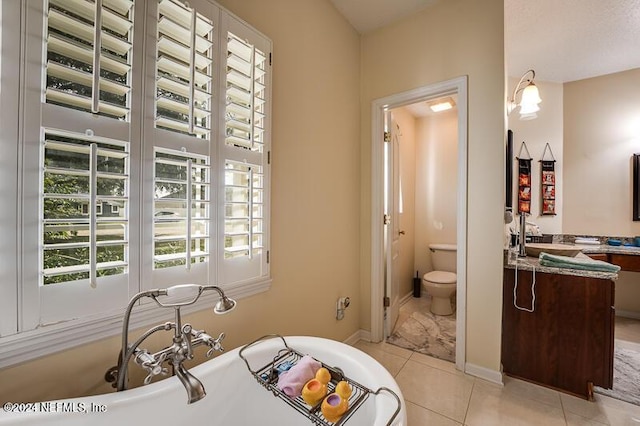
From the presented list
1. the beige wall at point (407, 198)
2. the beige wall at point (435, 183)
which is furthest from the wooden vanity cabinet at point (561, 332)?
the beige wall at point (435, 183)

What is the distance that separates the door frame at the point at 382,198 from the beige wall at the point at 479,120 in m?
0.04

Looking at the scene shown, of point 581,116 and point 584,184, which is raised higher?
point 581,116

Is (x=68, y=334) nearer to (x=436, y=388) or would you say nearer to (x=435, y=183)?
(x=436, y=388)

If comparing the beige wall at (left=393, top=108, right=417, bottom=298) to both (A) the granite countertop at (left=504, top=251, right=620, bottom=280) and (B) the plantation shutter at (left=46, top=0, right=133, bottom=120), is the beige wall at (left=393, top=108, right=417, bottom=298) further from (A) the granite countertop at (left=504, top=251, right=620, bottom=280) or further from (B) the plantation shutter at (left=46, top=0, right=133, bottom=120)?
(B) the plantation shutter at (left=46, top=0, right=133, bottom=120)

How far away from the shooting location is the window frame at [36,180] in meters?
0.77

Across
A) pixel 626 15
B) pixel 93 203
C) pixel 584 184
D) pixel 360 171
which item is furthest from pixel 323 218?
pixel 584 184

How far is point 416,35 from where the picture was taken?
7.18 feet

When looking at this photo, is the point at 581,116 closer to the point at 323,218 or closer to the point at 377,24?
the point at 377,24

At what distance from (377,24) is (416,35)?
1.26 ft

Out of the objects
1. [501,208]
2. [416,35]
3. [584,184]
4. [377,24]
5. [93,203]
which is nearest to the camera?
[93,203]

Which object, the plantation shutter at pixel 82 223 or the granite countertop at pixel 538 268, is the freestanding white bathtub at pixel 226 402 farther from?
the granite countertop at pixel 538 268

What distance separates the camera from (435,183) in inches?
146

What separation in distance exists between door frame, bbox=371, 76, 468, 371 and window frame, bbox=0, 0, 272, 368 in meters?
1.79

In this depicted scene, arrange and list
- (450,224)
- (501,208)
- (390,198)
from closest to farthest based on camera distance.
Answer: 1. (501,208)
2. (390,198)
3. (450,224)
